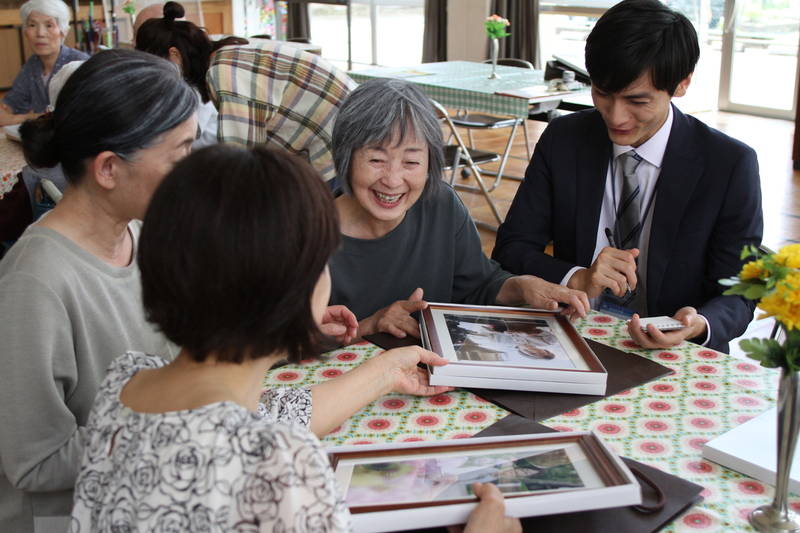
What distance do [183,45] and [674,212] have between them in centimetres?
226

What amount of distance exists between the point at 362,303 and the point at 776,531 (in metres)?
1.22

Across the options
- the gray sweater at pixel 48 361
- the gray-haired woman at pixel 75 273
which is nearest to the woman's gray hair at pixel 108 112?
the gray-haired woman at pixel 75 273

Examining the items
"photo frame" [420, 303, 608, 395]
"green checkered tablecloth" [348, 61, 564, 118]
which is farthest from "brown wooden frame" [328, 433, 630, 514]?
"green checkered tablecloth" [348, 61, 564, 118]

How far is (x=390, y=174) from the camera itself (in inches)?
79.1

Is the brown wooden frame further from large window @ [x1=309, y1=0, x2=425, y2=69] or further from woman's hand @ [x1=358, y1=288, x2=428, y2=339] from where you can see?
large window @ [x1=309, y1=0, x2=425, y2=69]

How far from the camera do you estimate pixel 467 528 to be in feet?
3.52

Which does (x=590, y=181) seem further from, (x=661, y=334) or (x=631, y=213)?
(x=661, y=334)

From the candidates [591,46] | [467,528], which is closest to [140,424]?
[467,528]

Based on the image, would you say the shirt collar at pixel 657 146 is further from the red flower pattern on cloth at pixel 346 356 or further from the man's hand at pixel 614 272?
the red flower pattern on cloth at pixel 346 356

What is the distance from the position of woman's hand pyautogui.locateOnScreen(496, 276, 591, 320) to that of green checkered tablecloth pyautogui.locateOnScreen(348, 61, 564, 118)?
2.86m

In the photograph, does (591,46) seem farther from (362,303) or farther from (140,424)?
(140,424)

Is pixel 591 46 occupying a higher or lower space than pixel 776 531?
higher

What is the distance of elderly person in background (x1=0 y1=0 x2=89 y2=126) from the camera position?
15.5 feet

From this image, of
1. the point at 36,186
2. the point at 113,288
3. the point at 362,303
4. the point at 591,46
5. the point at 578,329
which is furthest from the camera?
the point at 36,186
